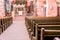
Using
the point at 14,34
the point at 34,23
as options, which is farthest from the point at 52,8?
the point at 34,23

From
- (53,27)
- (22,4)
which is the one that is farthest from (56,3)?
(22,4)

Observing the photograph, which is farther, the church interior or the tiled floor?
the tiled floor

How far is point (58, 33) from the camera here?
107 inches

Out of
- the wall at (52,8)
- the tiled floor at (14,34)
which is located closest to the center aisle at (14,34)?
the tiled floor at (14,34)

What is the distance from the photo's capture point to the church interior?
3.57 m

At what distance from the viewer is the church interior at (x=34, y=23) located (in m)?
3.57

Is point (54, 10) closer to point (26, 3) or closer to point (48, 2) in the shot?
point (48, 2)

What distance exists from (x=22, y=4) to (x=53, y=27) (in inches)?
1122

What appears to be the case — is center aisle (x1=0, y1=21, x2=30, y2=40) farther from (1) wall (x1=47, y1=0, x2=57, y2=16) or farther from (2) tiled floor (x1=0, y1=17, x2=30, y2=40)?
(1) wall (x1=47, y1=0, x2=57, y2=16)

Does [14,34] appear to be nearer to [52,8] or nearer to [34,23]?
[34,23]

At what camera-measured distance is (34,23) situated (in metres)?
4.64

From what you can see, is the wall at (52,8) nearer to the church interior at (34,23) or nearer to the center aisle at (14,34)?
the church interior at (34,23)

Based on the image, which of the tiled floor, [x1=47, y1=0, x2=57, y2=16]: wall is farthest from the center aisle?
[x1=47, y1=0, x2=57, y2=16]: wall

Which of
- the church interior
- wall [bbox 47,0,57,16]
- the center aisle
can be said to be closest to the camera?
the church interior
